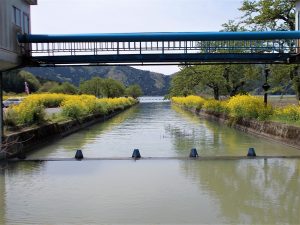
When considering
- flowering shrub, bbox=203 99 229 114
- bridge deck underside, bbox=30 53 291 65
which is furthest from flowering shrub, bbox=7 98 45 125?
flowering shrub, bbox=203 99 229 114

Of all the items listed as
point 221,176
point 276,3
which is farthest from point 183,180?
point 276,3

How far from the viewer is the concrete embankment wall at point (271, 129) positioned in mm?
19375

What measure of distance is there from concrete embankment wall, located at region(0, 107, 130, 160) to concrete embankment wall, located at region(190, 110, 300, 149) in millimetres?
11160

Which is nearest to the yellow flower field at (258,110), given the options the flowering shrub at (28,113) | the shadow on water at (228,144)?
the shadow on water at (228,144)

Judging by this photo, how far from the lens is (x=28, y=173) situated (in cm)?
1383

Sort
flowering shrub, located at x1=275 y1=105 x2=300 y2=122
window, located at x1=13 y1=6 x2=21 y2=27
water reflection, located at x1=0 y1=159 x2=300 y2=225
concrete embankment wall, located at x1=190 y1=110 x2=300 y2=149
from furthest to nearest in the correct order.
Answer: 1. flowering shrub, located at x1=275 y1=105 x2=300 y2=122
2. concrete embankment wall, located at x1=190 y1=110 x2=300 y2=149
3. window, located at x1=13 y1=6 x2=21 y2=27
4. water reflection, located at x1=0 y1=159 x2=300 y2=225

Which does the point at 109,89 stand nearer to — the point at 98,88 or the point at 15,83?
the point at 98,88

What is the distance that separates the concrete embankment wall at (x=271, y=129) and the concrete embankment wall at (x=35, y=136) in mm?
11160

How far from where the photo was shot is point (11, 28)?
16766mm

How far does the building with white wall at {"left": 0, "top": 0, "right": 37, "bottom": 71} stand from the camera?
1577cm

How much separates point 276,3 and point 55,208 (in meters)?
22.7

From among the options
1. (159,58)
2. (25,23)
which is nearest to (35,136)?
(25,23)

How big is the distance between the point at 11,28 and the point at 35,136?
570 centimetres

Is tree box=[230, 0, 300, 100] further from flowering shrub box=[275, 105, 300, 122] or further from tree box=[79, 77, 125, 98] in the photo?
tree box=[79, 77, 125, 98]
